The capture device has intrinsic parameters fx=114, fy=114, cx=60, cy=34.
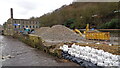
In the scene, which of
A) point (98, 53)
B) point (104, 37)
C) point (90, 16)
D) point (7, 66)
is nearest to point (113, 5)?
point (90, 16)

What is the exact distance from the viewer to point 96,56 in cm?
727

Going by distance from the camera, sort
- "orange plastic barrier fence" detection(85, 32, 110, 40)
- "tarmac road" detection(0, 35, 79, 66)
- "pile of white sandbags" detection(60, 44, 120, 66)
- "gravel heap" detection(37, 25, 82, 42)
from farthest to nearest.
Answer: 1. "gravel heap" detection(37, 25, 82, 42)
2. "orange plastic barrier fence" detection(85, 32, 110, 40)
3. "tarmac road" detection(0, 35, 79, 66)
4. "pile of white sandbags" detection(60, 44, 120, 66)

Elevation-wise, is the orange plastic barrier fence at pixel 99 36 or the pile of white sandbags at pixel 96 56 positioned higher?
the orange plastic barrier fence at pixel 99 36

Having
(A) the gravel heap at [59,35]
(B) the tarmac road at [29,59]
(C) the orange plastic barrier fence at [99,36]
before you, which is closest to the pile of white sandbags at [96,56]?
(B) the tarmac road at [29,59]

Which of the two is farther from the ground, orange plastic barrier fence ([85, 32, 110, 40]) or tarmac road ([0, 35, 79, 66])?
orange plastic barrier fence ([85, 32, 110, 40])

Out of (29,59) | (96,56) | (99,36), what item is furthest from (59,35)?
(96,56)

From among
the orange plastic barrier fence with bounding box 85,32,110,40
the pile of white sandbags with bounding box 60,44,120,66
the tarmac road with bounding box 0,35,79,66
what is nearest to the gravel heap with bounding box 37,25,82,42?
the orange plastic barrier fence with bounding box 85,32,110,40

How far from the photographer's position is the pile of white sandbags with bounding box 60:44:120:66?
21.0ft

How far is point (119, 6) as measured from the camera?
24188 millimetres

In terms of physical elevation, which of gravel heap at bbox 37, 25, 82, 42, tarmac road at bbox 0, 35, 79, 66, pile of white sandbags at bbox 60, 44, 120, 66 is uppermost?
gravel heap at bbox 37, 25, 82, 42

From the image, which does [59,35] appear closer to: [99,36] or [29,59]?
[99,36]

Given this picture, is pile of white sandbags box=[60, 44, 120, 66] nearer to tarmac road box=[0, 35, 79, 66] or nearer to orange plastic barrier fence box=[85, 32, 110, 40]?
tarmac road box=[0, 35, 79, 66]

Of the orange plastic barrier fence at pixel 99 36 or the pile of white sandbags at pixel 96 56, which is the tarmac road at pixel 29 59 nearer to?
the pile of white sandbags at pixel 96 56

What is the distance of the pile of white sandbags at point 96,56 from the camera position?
21.0ft
